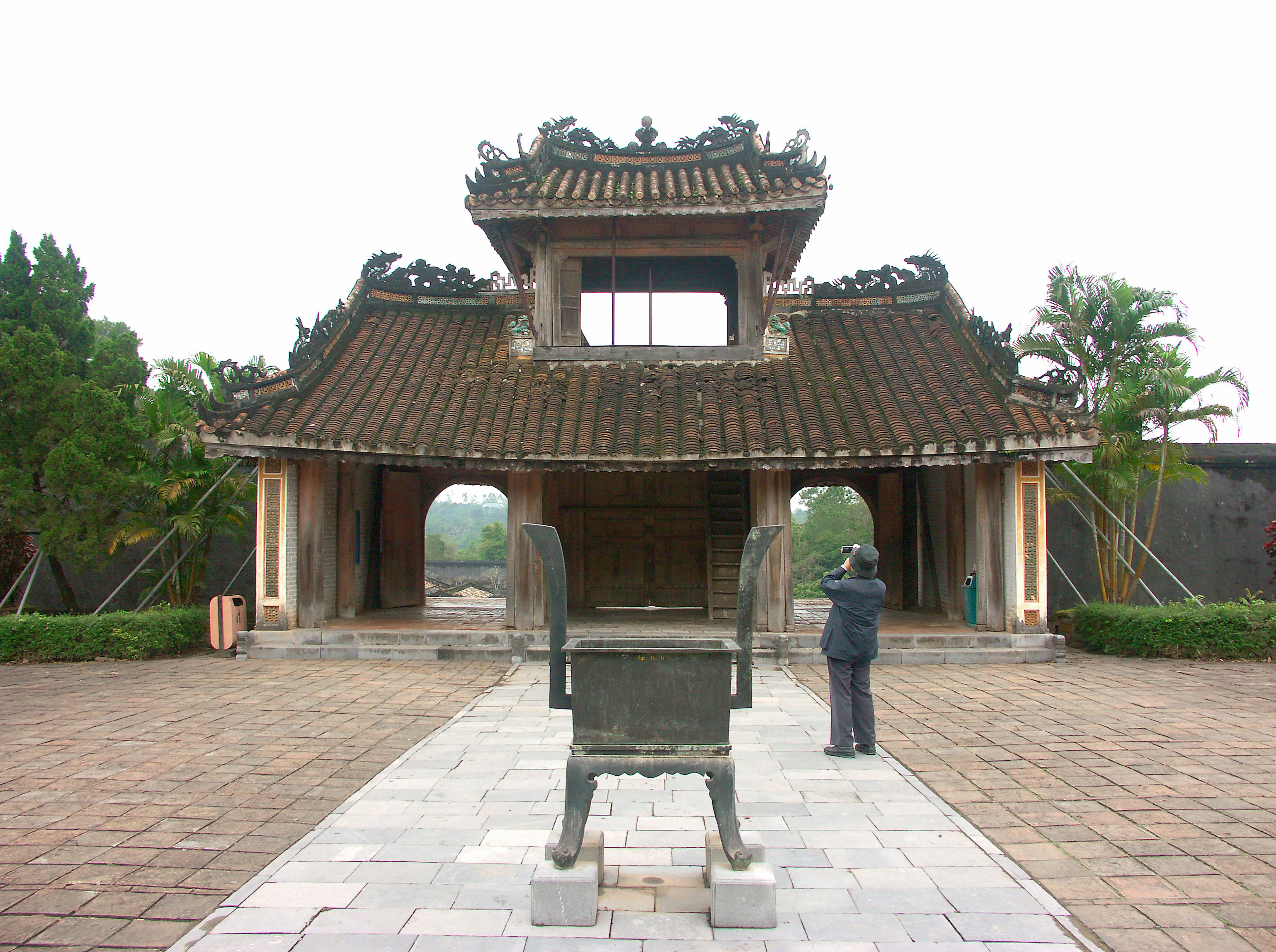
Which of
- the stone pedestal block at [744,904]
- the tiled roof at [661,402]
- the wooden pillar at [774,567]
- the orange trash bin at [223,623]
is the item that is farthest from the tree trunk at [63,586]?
the stone pedestal block at [744,904]

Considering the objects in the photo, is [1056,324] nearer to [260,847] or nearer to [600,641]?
[600,641]

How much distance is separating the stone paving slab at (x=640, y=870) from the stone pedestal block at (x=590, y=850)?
15 cm

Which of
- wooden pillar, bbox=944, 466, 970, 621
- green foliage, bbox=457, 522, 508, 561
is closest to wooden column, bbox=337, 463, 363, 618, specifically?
wooden pillar, bbox=944, 466, 970, 621

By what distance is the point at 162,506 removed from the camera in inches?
439

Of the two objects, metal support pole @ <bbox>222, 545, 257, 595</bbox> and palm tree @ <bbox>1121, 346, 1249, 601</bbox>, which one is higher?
palm tree @ <bbox>1121, 346, 1249, 601</bbox>

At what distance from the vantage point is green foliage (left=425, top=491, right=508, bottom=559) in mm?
68500

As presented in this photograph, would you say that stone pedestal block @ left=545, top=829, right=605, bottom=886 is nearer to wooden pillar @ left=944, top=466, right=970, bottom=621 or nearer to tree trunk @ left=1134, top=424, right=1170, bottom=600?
wooden pillar @ left=944, top=466, right=970, bottom=621

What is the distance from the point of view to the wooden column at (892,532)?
14.0 meters

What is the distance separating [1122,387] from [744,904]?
10.7 meters

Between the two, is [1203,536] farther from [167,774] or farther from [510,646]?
[167,774]

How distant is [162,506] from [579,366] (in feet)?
19.1

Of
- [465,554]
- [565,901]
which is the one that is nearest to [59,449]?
[565,901]

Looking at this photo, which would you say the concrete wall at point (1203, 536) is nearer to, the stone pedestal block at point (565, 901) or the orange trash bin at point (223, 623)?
the orange trash bin at point (223, 623)

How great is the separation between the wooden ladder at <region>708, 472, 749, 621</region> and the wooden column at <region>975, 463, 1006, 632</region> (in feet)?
10.9
